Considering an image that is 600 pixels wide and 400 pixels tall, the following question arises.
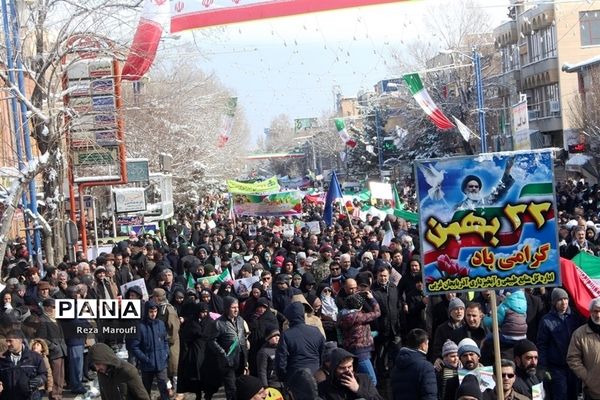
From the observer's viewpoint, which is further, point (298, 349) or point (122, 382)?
point (298, 349)

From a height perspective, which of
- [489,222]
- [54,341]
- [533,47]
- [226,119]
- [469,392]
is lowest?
[54,341]

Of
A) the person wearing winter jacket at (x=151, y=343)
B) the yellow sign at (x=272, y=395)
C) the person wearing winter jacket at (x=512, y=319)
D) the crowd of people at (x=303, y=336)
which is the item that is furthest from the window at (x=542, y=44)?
the yellow sign at (x=272, y=395)

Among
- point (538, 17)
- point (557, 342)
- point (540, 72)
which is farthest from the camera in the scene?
point (540, 72)

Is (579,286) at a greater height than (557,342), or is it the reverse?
(579,286)

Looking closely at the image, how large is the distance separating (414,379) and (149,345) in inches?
189

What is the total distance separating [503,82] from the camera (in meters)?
69.5

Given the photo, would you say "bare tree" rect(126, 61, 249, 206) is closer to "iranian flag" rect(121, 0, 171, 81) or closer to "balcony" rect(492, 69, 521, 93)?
"balcony" rect(492, 69, 521, 93)

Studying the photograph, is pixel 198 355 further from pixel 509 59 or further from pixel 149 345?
pixel 509 59

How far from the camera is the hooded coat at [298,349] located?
436 inches

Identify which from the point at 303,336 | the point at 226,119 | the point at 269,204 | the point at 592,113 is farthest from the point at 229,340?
the point at 226,119

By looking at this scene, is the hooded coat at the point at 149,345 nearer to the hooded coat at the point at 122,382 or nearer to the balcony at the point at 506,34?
the hooded coat at the point at 122,382

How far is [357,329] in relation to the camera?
12.2 metres

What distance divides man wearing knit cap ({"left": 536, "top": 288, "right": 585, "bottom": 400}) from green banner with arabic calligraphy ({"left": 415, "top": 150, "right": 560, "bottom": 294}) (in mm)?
2714

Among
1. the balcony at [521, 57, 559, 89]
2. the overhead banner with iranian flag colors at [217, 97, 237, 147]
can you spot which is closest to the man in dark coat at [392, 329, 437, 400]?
the overhead banner with iranian flag colors at [217, 97, 237, 147]
